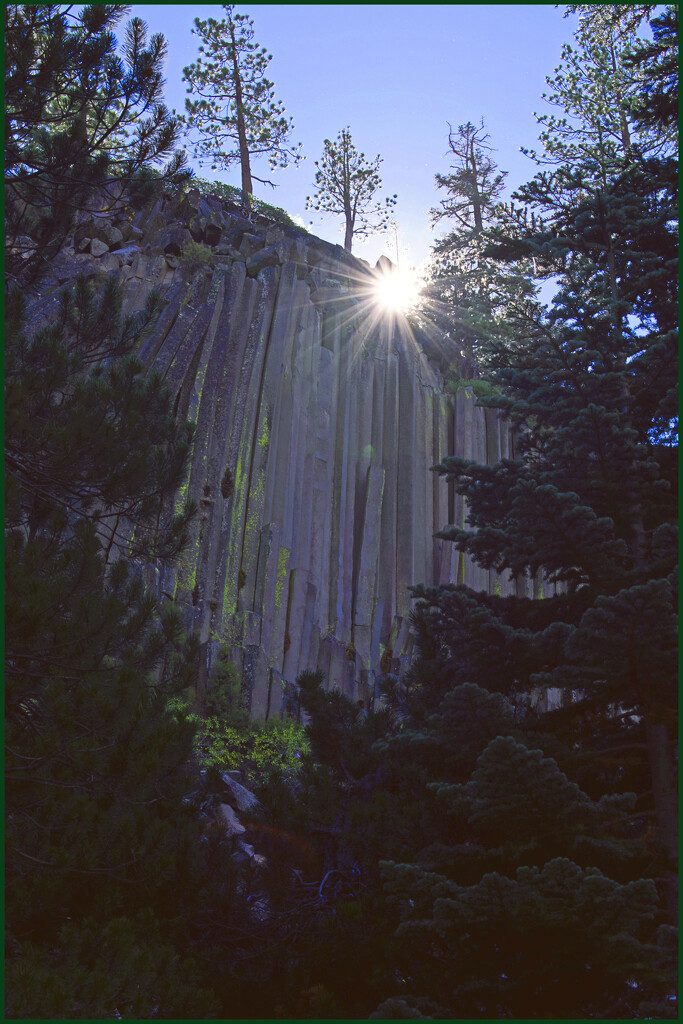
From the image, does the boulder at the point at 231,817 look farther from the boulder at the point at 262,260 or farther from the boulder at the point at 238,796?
the boulder at the point at 262,260

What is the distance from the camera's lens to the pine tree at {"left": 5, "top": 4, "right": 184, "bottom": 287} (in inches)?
257

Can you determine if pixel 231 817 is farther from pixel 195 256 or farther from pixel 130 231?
pixel 130 231

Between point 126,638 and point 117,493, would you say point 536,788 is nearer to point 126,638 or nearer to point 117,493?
point 126,638

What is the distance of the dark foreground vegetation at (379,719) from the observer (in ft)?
16.3

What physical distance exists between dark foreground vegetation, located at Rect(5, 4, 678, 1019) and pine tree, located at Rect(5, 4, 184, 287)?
25 millimetres

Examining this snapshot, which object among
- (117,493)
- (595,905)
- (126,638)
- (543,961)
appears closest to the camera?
Result: (595,905)

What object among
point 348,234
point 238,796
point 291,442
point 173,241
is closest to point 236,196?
point 348,234

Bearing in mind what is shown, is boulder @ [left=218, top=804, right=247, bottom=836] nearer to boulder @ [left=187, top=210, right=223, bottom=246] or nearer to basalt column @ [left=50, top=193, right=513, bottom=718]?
basalt column @ [left=50, top=193, right=513, bottom=718]

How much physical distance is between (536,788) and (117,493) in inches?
141

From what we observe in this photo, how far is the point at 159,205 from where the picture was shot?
17016mm

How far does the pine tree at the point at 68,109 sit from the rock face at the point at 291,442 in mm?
5845

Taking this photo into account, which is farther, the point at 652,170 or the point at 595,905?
the point at 652,170

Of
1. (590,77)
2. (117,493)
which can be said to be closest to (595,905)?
(117,493)

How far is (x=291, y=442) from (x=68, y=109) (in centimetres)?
883
